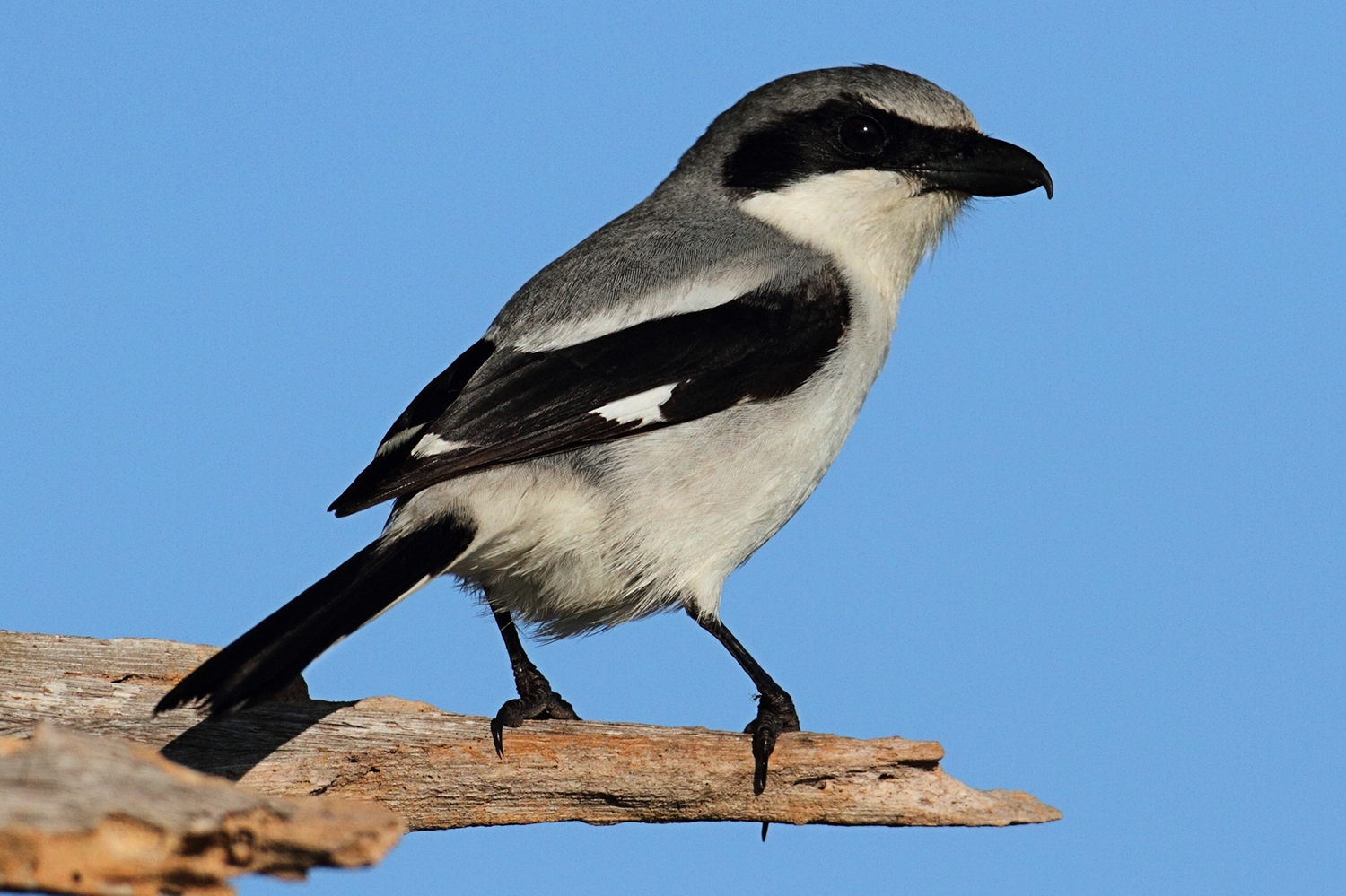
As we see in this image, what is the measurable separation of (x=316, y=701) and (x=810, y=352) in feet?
5.37

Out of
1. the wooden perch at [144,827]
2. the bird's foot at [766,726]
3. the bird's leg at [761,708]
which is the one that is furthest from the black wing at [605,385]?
the wooden perch at [144,827]

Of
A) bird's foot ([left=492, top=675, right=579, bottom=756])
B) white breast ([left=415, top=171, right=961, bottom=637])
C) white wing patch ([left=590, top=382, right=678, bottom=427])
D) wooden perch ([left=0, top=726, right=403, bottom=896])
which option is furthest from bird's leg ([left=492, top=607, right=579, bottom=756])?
wooden perch ([left=0, top=726, right=403, bottom=896])

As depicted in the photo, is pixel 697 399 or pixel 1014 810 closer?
pixel 1014 810

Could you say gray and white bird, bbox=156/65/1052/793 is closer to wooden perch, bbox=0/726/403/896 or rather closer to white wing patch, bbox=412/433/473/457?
white wing patch, bbox=412/433/473/457

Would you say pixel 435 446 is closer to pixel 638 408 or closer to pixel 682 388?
pixel 638 408

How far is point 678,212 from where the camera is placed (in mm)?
4348

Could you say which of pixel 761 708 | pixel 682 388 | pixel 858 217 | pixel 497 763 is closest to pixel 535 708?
pixel 497 763

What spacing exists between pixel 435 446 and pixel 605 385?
0.46 metres

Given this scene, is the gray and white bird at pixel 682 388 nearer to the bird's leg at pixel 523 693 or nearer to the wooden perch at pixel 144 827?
the bird's leg at pixel 523 693

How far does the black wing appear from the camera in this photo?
3.51 m

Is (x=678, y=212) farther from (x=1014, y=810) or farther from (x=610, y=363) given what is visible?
(x=1014, y=810)

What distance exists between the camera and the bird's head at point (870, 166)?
13.8 feet

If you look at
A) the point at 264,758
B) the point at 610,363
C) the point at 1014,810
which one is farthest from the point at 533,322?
the point at 1014,810

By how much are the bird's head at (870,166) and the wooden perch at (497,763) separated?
154cm
